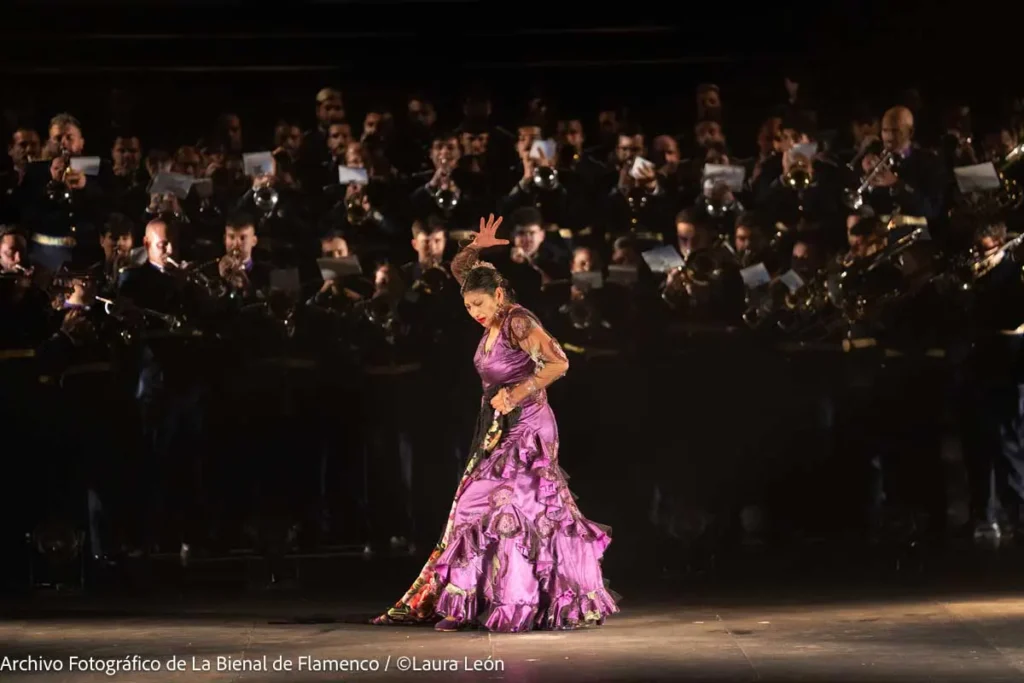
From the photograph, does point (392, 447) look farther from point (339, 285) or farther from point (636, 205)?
point (636, 205)

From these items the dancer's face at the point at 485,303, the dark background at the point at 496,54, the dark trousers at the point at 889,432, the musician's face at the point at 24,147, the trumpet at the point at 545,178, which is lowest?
the dark trousers at the point at 889,432

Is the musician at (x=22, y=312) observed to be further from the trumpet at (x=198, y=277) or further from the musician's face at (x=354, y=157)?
the musician's face at (x=354, y=157)

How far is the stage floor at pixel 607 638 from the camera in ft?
17.4

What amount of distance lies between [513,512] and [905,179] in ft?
13.0

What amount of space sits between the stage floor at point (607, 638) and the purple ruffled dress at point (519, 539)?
13 cm

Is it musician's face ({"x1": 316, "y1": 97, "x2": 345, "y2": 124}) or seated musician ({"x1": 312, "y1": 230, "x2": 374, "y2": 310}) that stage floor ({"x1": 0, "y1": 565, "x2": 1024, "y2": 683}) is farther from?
musician's face ({"x1": 316, "y1": 97, "x2": 345, "y2": 124})

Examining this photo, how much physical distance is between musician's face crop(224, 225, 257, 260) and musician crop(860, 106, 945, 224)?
3.20 m

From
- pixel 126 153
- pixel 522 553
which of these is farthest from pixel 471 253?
Result: pixel 126 153

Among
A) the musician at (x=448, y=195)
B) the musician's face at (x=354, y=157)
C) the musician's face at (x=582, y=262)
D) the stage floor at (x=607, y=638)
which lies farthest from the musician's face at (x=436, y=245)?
the stage floor at (x=607, y=638)

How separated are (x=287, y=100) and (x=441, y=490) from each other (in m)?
2.39

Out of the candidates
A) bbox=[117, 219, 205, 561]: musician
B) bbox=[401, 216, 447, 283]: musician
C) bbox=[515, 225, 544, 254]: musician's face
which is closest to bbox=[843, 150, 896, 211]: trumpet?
bbox=[515, 225, 544, 254]: musician's face

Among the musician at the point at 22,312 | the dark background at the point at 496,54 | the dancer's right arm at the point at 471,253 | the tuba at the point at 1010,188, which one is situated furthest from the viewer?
the dark background at the point at 496,54

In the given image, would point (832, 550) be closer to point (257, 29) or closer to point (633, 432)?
point (633, 432)

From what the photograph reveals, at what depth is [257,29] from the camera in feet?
32.0
